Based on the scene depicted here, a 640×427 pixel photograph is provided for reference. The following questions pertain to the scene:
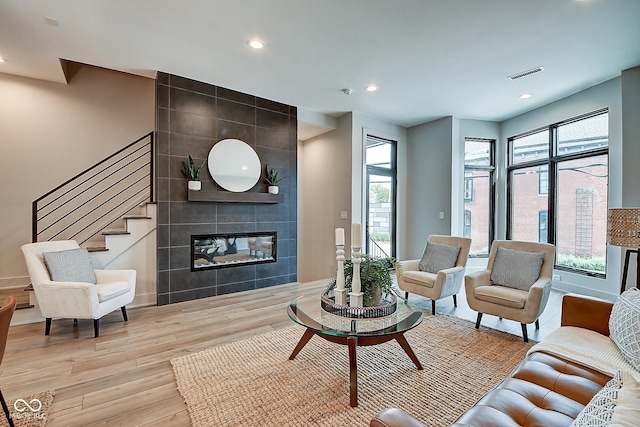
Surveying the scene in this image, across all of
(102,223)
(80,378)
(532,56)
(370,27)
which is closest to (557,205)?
(532,56)

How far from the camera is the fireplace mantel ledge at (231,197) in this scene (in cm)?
393

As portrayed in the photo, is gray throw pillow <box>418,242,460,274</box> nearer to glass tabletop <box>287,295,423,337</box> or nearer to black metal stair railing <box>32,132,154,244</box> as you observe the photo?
glass tabletop <box>287,295,423,337</box>

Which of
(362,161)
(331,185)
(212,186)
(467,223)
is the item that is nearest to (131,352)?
(212,186)

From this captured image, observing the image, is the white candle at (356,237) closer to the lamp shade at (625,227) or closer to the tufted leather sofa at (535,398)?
the tufted leather sofa at (535,398)

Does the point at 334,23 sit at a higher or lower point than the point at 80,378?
higher

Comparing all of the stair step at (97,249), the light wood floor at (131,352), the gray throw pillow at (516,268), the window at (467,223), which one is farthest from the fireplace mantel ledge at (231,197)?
the window at (467,223)

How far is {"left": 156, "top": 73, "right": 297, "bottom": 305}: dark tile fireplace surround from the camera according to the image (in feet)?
12.5

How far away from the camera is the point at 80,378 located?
2166 millimetres

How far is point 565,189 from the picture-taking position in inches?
181

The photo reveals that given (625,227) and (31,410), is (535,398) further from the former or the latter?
(31,410)

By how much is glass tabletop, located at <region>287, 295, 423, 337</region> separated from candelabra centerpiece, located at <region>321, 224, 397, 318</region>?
0.19 feet

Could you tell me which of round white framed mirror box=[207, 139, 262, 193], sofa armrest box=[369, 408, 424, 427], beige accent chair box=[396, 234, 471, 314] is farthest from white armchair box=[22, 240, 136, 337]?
beige accent chair box=[396, 234, 471, 314]

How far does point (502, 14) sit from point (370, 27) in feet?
3.61

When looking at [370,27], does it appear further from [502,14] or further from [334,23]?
[502,14]
